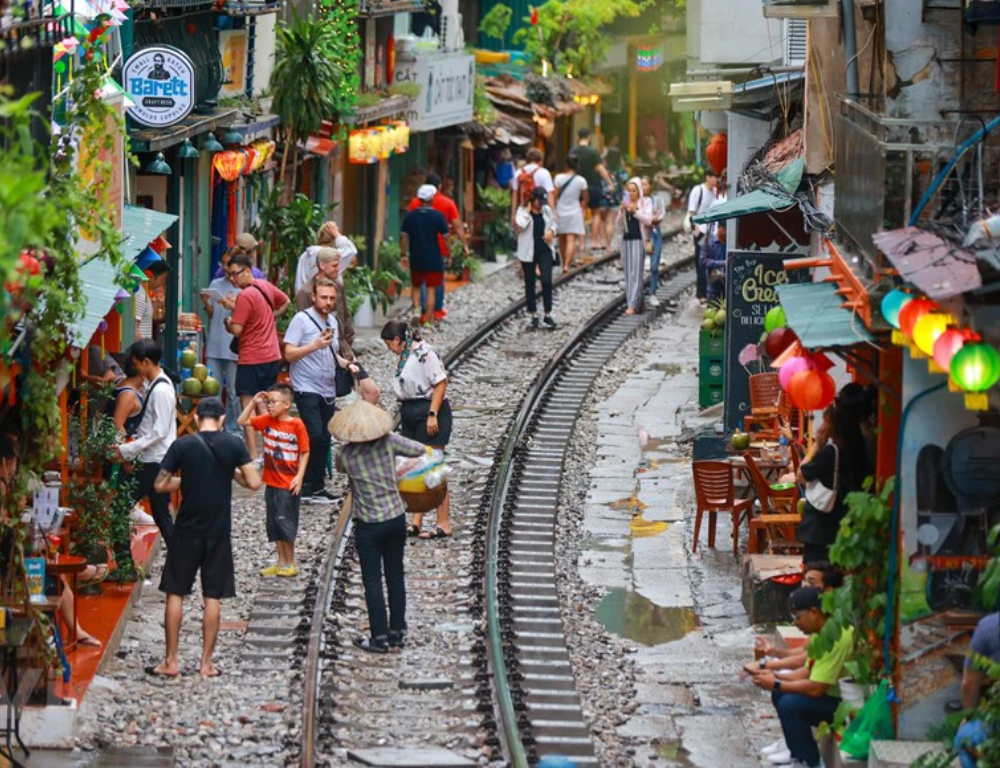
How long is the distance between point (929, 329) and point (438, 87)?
75.1 feet

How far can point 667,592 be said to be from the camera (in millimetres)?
15148

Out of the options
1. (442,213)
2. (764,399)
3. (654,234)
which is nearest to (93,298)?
(764,399)

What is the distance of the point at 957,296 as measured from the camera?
9539 millimetres

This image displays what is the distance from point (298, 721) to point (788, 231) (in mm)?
8463

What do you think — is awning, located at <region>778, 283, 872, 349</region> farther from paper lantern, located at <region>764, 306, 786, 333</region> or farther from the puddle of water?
paper lantern, located at <region>764, 306, 786, 333</region>

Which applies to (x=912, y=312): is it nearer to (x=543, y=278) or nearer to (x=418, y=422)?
(x=418, y=422)

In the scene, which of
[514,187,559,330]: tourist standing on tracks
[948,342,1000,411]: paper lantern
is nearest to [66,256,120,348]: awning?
[948,342,1000,411]: paper lantern

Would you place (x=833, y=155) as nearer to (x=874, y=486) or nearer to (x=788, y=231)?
(x=788, y=231)

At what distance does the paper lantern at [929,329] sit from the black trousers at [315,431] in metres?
7.34

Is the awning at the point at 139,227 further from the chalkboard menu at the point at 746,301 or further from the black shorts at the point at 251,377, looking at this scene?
the chalkboard menu at the point at 746,301

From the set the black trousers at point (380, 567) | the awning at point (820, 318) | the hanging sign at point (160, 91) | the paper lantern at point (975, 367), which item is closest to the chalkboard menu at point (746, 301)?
the hanging sign at point (160, 91)

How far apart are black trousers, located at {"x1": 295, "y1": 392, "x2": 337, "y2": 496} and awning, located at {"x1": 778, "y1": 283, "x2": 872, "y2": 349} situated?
5074 millimetres

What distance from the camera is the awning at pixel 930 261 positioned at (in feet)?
31.0

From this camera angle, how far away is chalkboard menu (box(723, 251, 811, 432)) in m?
17.8
